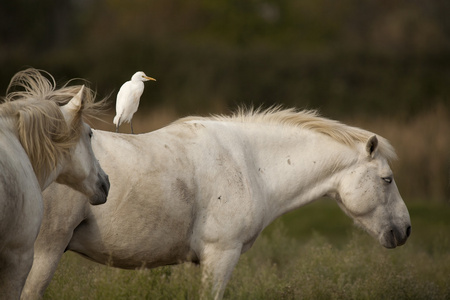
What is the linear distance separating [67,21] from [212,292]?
3167cm

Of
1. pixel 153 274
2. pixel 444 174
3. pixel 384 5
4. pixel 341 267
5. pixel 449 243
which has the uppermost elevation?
pixel 153 274

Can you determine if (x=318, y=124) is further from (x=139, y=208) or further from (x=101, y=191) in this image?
(x=101, y=191)

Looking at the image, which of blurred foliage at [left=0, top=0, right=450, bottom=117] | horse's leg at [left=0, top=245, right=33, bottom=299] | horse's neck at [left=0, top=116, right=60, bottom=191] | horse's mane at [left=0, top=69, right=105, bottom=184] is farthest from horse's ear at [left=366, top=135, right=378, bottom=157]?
blurred foliage at [left=0, top=0, right=450, bottom=117]

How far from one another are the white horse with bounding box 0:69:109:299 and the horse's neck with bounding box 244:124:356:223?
141 cm

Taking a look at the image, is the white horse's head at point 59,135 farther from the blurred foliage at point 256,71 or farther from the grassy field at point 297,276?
the blurred foliage at point 256,71

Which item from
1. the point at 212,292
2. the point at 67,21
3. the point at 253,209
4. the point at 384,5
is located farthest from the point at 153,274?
the point at 384,5

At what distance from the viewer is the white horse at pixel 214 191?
4.46 metres

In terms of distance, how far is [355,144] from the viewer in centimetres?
530

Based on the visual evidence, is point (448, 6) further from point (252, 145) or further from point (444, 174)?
point (252, 145)

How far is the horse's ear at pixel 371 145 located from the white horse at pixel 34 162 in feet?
6.63

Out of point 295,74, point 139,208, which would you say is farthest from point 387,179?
point 295,74

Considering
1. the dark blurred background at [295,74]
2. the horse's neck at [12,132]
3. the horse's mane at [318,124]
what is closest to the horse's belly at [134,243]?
the horse's neck at [12,132]

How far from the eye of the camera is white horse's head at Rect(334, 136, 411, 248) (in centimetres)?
520

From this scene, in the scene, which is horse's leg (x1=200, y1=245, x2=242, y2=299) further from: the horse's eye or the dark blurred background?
the dark blurred background
